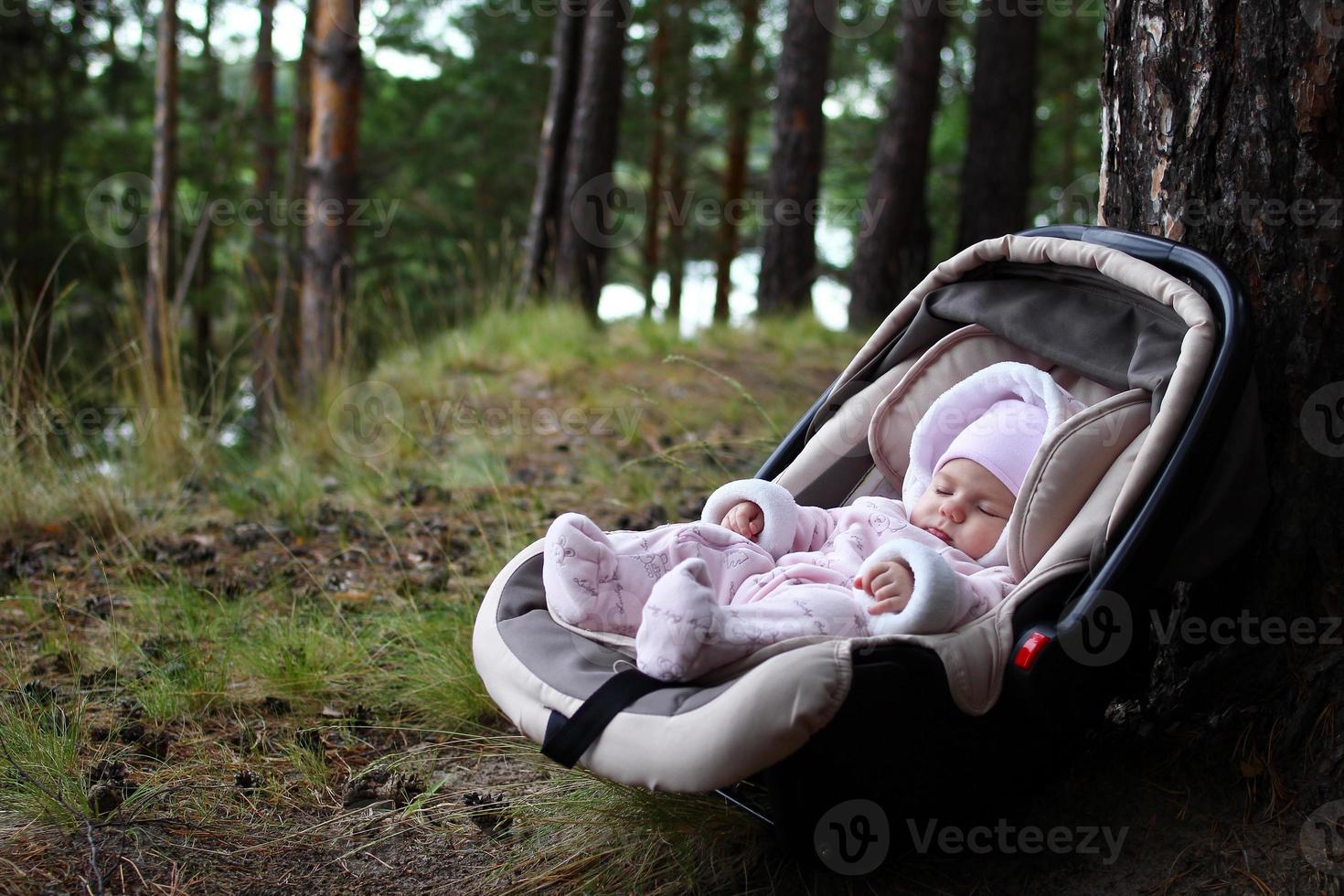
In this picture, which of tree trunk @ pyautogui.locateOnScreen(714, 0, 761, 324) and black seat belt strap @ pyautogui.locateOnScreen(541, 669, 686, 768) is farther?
tree trunk @ pyautogui.locateOnScreen(714, 0, 761, 324)

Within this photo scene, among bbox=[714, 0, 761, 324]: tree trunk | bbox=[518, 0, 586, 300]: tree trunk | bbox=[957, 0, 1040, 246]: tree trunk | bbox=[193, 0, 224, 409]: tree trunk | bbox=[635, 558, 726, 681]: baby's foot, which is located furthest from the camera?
bbox=[714, 0, 761, 324]: tree trunk

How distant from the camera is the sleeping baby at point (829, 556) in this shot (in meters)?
2.13

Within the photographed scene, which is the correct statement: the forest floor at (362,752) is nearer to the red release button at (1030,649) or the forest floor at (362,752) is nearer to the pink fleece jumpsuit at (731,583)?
the red release button at (1030,649)

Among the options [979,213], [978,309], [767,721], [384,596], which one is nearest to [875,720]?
[767,721]

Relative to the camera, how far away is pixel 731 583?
2.60m

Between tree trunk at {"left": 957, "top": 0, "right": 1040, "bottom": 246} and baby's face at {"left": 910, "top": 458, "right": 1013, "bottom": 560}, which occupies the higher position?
tree trunk at {"left": 957, "top": 0, "right": 1040, "bottom": 246}

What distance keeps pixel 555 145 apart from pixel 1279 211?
8408mm

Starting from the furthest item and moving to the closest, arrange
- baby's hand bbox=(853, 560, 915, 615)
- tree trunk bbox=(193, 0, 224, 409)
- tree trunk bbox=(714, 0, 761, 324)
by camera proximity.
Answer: tree trunk bbox=(714, 0, 761, 324) → tree trunk bbox=(193, 0, 224, 409) → baby's hand bbox=(853, 560, 915, 615)

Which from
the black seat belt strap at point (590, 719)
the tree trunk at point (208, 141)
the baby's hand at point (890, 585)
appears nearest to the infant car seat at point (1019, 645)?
the black seat belt strap at point (590, 719)

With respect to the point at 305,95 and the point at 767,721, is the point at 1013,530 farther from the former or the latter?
the point at 305,95

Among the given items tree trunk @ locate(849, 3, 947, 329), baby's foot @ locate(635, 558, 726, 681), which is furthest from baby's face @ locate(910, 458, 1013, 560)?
tree trunk @ locate(849, 3, 947, 329)

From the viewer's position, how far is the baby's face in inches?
105

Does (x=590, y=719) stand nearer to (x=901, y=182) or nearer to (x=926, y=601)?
(x=926, y=601)

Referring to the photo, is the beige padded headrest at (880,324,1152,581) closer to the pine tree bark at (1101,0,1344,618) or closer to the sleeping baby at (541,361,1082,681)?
the sleeping baby at (541,361,1082,681)
